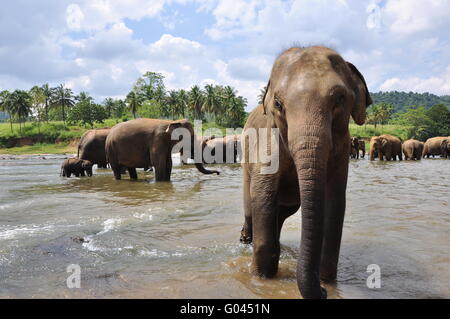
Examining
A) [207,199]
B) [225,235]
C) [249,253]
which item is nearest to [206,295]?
[249,253]

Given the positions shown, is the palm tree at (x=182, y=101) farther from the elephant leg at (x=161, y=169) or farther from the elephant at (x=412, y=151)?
the elephant leg at (x=161, y=169)

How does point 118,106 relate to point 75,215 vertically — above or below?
above

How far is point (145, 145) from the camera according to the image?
13992mm

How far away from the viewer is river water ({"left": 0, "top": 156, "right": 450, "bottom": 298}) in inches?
143

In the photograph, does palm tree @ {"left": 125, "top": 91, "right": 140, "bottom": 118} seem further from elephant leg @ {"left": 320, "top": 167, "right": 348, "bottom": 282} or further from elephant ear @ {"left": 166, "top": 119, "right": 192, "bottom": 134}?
elephant leg @ {"left": 320, "top": 167, "right": 348, "bottom": 282}

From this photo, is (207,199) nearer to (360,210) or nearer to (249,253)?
(360,210)

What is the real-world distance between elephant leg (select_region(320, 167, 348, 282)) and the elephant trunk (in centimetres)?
82

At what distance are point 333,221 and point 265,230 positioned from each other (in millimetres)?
648

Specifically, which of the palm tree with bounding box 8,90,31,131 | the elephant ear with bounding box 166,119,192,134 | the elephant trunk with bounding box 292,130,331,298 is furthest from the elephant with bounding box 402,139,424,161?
the palm tree with bounding box 8,90,31,131

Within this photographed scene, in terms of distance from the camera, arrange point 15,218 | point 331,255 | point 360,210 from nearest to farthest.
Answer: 1. point 331,255
2. point 15,218
3. point 360,210

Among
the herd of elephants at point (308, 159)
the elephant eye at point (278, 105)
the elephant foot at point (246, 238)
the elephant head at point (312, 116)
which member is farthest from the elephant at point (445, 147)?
the elephant eye at point (278, 105)

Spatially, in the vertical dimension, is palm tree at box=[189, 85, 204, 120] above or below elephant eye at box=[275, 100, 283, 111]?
above
